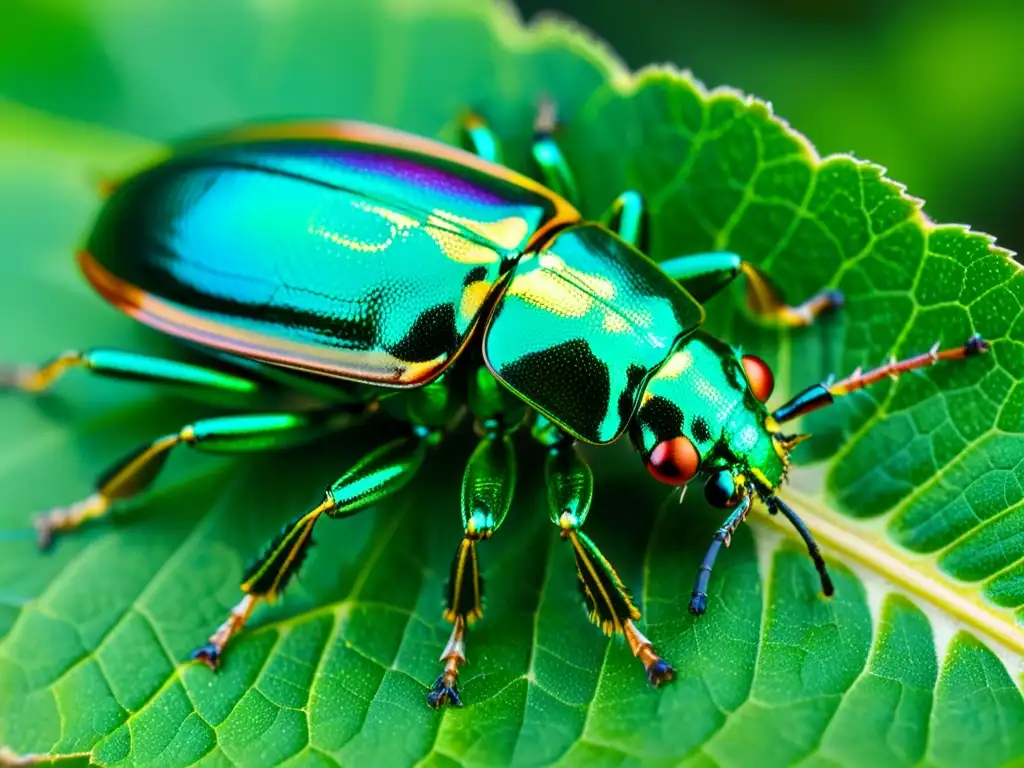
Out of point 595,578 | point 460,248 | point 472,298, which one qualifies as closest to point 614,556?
point 595,578

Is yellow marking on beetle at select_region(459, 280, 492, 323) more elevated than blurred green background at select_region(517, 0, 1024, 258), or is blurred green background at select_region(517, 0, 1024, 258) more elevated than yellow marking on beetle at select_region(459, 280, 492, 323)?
blurred green background at select_region(517, 0, 1024, 258)

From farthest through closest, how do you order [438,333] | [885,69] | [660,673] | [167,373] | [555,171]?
[885,69] < [555,171] < [167,373] < [438,333] < [660,673]

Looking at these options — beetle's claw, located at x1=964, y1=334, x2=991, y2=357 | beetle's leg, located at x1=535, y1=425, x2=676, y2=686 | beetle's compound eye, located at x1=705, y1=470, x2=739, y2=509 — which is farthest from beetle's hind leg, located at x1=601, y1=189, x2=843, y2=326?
beetle's leg, located at x1=535, y1=425, x2=676, y2=686

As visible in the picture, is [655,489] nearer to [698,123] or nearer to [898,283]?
[898,283]

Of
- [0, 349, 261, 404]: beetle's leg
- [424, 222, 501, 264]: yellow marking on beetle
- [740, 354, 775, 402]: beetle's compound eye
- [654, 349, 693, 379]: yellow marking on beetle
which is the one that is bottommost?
[0, 349, 261, 404]: beetle's leg

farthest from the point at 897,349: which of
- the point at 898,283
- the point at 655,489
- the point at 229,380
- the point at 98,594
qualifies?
the point at 98,594

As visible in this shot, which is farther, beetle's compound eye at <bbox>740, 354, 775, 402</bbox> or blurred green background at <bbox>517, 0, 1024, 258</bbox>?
blurred green background at <bbox>517, 0, 1024, 258</bbox>

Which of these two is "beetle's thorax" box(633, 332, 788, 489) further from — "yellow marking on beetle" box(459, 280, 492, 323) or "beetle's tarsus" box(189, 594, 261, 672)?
"beetle's tarsus" box(189, 594, 261, 672)

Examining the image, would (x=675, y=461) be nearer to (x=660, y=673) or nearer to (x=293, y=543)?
(x=660, y=673)
